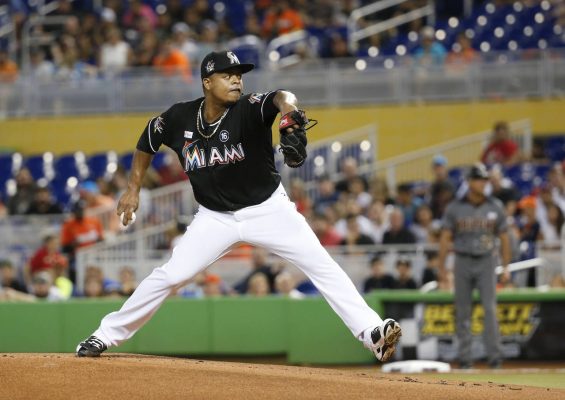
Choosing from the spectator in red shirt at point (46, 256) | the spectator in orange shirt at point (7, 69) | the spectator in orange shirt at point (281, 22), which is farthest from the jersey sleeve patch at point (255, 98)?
the spectator in orange shirt at point (281, 22)

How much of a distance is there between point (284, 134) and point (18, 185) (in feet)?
38.4

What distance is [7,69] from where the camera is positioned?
2186 centimetres

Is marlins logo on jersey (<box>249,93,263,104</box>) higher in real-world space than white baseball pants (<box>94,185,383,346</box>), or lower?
higher

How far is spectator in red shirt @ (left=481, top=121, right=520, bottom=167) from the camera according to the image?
18.2 metres

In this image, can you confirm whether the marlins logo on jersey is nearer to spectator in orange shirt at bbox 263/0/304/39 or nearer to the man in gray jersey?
the man in gray jersey

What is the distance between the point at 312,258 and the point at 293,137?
3.61 ft

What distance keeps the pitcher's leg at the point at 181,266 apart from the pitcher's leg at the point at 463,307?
4.83 m

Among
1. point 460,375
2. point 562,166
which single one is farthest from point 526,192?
point 460,375

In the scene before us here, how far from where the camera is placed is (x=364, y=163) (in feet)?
63.4

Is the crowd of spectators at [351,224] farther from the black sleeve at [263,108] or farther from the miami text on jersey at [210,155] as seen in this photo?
the black sleeve at [263,108]

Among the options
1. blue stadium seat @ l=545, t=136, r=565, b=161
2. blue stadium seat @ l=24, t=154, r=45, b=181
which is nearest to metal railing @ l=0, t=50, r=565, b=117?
blue stadium seat @ l=545, t=136, r=565, b=161

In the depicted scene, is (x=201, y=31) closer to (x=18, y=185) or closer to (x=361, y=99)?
(x=361, y=99)

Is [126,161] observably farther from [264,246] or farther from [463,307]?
[264,246]

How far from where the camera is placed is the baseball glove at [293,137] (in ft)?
25.5
